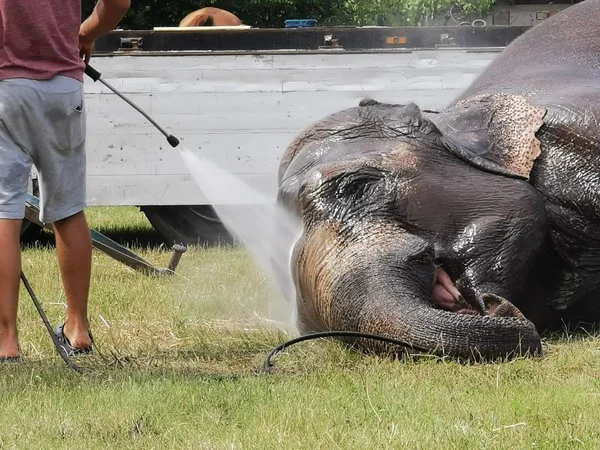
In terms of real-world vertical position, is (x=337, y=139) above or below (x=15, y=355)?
above

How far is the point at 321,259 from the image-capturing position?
18.1 ft

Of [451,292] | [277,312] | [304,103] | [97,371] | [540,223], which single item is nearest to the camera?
[97,371]

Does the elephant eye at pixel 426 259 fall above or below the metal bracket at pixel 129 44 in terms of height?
below

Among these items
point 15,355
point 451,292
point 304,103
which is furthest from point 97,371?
point 304,103

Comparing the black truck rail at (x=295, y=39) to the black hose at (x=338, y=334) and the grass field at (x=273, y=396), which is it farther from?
the black hose at (x=338, y=334)

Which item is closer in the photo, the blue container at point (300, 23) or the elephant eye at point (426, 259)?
the elephant eye at point (426, 259)

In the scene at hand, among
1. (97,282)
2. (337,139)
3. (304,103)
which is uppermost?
(337,139)

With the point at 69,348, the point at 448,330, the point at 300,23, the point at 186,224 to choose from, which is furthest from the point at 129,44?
the point at 448,330

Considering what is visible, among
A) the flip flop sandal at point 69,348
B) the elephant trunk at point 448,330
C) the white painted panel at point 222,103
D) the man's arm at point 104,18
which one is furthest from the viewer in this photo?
the white painted panel at point 222,103

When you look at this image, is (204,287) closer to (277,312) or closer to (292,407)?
(277,312)

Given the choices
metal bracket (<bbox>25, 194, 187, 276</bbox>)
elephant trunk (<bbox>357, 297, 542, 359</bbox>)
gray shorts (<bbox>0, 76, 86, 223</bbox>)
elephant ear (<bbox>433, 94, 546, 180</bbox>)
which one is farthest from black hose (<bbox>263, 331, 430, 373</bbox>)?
metal bracket (<bbox>25, 194, 187, 276</bbox>)

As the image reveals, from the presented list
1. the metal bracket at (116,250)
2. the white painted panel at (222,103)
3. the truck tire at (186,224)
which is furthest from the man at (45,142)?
the truck tire at (186,224)

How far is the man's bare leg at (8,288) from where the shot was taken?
548 cm

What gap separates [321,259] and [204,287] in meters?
2.98
